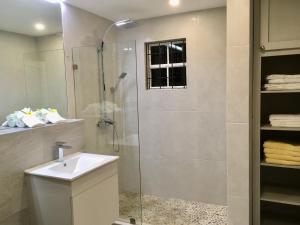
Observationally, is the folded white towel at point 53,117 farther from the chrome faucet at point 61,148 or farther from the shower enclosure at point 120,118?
the shower enclosure at point 120,118

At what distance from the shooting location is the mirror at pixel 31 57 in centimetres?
204

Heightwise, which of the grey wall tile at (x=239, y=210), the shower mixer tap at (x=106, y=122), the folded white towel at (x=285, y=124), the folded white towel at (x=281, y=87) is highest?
the folded white towel at (x=281, y=87)

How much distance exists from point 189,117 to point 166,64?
75 cm

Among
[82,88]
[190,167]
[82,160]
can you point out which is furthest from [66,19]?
[190,167]

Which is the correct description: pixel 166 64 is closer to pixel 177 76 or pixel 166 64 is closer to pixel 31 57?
pixel 177 76

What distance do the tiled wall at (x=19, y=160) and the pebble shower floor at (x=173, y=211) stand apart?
3.61 ft

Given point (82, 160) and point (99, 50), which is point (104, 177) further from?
point (99, 50)

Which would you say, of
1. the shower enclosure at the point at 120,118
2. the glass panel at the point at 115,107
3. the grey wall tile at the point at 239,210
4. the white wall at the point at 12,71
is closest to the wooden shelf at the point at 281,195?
the grey wall tile at the point at 239,210

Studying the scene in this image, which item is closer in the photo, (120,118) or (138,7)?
(138,7)

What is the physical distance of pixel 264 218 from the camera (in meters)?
2.05

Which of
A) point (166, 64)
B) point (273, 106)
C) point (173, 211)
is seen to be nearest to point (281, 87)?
point (273, 106)

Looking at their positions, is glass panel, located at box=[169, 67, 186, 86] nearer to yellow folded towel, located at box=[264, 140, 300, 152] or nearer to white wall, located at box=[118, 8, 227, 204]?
white wall, located at box=[118, 8, 227, 204]

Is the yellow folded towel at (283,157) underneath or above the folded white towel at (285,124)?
underneath

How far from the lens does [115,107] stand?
2.96 m
